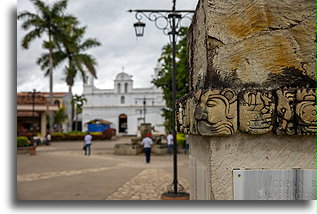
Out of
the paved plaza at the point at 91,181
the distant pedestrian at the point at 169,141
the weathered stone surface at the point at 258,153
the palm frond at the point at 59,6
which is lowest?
the paved plaza at the point at 91,181

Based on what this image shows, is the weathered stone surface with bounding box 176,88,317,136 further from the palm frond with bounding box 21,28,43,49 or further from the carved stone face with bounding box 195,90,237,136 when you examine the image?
the palm frond with bounding box 21,28,43,49

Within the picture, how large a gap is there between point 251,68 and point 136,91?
133ft

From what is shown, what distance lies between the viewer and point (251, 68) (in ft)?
5.08

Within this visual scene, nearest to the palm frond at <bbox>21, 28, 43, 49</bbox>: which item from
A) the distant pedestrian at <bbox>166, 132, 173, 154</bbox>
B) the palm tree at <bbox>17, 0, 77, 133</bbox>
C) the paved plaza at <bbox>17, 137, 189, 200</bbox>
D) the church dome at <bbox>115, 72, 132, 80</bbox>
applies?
the palm tree at <bbox>17, 0, 77, 133</bbox>

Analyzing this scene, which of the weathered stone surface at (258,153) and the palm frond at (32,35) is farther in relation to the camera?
the palm frond at (32,35)

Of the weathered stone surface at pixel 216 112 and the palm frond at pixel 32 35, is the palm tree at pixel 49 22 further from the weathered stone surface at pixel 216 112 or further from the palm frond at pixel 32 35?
the weathered stone surface at pixel 216 112

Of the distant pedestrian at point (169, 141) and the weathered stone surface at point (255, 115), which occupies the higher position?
the weathered stone surface at point (255, 115)

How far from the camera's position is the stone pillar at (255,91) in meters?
1.46

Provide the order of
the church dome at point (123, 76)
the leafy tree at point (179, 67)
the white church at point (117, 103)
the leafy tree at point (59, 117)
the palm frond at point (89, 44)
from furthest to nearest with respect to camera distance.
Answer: the white church at point (117, 103) < the church dome at point (123, 76) < the leafy tree at point (59, 117) < the palm frond at point (89, 44) < the leafy tree at point (179, 67)

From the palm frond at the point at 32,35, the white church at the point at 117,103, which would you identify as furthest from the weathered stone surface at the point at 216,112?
the white church at the point at 117,103

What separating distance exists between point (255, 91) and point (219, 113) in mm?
193

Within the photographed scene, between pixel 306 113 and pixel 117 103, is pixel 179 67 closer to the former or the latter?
pixel 306 113

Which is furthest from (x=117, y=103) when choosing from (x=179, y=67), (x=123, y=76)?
(x=179, y=67)

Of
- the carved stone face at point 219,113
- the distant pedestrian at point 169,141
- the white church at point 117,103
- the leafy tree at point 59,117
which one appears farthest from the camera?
the white church at point 117,103
